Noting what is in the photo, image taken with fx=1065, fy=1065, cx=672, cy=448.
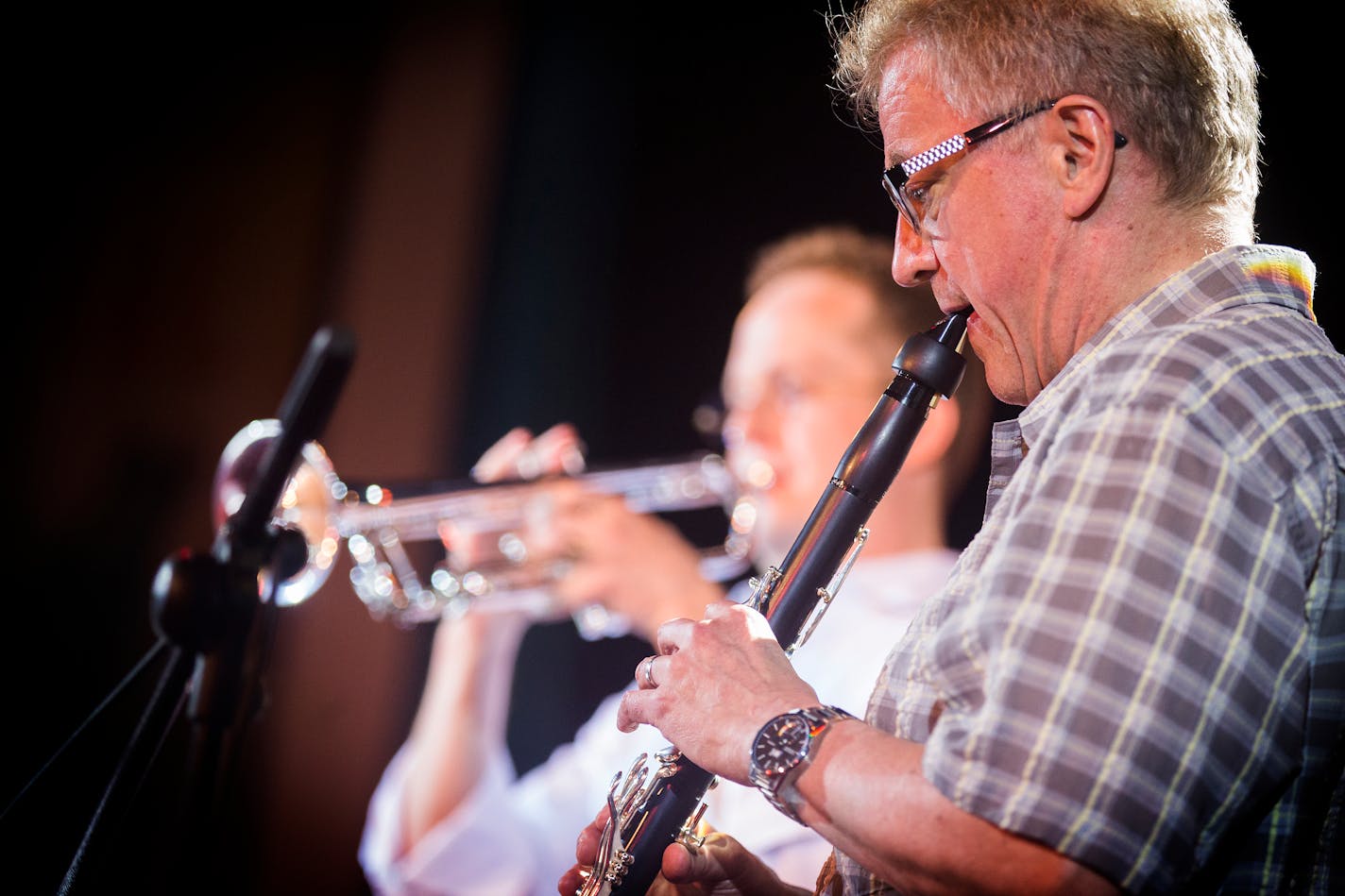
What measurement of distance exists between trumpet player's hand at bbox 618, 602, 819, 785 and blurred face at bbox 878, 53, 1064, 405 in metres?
0.48

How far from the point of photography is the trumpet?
2.98m

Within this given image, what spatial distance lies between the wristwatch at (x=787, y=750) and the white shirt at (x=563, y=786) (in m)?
1.59

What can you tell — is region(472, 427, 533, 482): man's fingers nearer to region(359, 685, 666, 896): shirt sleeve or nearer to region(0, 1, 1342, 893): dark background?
region(0, 1, 1342, 893): dark background

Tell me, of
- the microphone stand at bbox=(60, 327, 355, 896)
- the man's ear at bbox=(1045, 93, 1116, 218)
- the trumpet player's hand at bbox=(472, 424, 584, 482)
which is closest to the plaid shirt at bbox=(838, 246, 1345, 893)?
the man's ear at bbox=(1045, 93, 1116, 218)

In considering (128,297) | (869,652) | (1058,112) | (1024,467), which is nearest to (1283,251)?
(1058,112)

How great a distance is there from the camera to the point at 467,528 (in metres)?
3.16

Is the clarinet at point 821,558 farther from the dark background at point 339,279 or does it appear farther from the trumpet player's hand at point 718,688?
the dark background at point 339,279

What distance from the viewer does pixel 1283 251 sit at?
1167mm

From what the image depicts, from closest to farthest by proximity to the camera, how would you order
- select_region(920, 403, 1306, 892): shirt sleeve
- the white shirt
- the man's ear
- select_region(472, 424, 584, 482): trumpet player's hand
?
select_region(920, 403, 1306, 892): shirt sleeve < the man's ear < the white shirt < select_region(472, 424, 584, 482): trumpet player's hand

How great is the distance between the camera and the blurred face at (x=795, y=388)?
2.93 metres

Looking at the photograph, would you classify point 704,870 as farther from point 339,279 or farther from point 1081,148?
point 339,279

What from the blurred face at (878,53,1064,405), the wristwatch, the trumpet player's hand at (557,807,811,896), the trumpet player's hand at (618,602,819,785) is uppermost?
the blurred face at (878,53,1064,405)

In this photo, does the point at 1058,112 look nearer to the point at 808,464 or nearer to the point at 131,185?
the point at 808,464

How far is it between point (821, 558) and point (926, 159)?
0.53 metres
